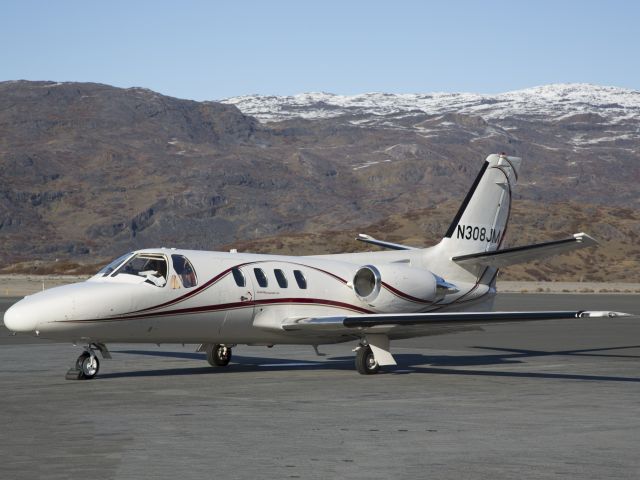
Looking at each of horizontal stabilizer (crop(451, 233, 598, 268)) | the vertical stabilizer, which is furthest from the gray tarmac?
the vertical stabilizer

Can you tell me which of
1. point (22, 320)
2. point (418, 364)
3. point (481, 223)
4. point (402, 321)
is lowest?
point (418, 364)

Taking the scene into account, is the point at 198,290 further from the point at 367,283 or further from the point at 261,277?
the point at 367,283

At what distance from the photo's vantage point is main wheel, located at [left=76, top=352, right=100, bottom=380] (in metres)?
18.5

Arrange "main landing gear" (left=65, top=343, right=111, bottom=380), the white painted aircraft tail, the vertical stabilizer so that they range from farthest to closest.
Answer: the vertical stabilizer → the white painted aircraft tail → "main landing gear" (left=65, top=343, right=111, bottom=380)

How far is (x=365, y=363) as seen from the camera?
20.2 metres

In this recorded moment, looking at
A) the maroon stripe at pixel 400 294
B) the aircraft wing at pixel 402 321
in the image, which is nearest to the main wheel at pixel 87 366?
the aircraft wing at pixel 402 321

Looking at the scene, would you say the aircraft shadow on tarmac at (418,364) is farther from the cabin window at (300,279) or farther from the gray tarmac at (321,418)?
the cabin window at (300,279)

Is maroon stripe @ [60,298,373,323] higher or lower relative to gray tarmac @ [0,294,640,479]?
higher

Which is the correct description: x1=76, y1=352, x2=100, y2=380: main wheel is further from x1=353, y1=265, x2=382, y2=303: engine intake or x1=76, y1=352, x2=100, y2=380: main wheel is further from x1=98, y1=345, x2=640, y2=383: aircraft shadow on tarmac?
x1=353, y1=265, x2=382, y2=303: engine intake

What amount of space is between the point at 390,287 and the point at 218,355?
146 inches

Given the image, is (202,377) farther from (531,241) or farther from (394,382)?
(531,241)

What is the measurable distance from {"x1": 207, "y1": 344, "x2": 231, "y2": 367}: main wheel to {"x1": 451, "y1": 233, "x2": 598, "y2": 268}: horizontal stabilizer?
18.2ft

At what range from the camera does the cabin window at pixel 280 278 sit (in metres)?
20.9

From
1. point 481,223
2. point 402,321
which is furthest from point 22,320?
point 481,223
